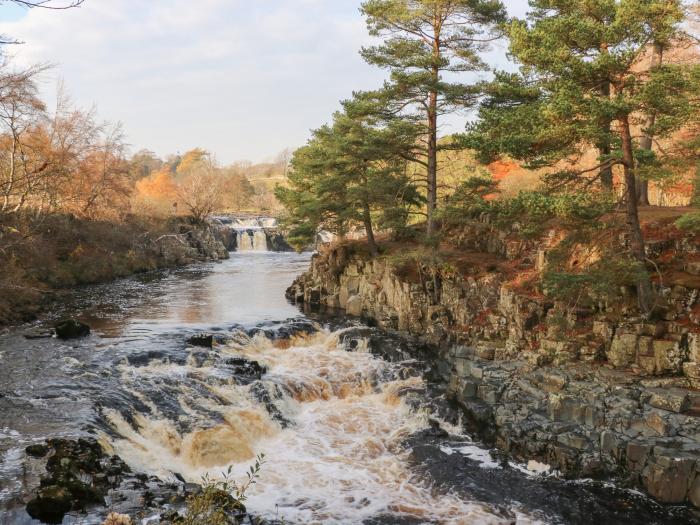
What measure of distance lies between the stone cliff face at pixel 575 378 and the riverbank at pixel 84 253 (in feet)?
46.4

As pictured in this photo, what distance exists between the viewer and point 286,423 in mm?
13984

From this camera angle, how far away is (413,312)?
20.1 metres

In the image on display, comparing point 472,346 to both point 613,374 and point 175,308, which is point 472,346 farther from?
point 175,308

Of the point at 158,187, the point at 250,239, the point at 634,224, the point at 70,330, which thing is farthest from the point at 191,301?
the point at 158,187

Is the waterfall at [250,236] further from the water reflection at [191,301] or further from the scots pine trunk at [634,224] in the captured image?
the scots pine trunk at [634,224]

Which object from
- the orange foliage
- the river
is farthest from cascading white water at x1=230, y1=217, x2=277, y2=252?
the river

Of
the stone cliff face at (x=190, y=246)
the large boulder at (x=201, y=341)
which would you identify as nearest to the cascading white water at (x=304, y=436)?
the large boulder at (x=201, y=341)

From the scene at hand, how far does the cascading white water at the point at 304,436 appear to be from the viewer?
1017cm

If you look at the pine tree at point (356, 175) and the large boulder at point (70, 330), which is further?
the pine tree at point (356, 175)

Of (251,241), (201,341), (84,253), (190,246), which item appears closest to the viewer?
(201,341)

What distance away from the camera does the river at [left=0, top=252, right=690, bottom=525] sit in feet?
32.9

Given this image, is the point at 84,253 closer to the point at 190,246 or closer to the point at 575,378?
the point at 190,246

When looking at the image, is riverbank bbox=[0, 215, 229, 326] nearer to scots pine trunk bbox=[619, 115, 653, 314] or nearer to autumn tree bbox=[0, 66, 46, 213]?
autumn tree bbox=[0, 66, 46, 213]

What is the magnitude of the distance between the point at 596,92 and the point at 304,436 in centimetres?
1198
